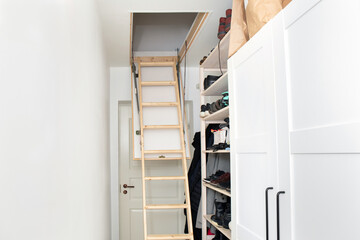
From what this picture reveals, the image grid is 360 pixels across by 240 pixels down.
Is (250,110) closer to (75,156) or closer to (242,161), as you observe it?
(242,161)

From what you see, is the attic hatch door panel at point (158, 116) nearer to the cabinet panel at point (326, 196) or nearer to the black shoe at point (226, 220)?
the black shoe at point (226, 220)

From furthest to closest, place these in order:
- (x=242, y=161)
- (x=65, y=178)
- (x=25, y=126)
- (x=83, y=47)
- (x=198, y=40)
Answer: (x=198, y=40) → (x=83, y=47) → (x=242, y=161) → (x=65, y=178) → (x=25, y=126)

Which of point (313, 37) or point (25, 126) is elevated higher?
point (313, 37)

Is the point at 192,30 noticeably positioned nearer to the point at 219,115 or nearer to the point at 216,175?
the point at 219,115

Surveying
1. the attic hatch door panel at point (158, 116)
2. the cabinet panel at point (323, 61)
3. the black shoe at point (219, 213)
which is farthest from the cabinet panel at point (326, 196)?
the attic hatch door panel at point (158, 116)

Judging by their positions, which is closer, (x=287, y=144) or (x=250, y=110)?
(x=287, y=144)

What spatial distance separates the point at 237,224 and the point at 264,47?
3.17 ft

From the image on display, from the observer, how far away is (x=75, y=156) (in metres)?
1.59

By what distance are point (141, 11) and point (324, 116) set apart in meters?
2.07

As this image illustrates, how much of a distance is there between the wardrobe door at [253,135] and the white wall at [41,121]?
82 centimetres

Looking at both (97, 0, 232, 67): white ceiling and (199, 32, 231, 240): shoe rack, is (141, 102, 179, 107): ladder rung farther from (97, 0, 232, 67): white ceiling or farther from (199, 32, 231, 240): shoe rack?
(97, 0, 232, 67): white ceiling

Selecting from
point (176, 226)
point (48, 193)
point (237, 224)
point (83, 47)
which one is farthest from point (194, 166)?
point (48, 193)

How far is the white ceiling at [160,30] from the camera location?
145 inches


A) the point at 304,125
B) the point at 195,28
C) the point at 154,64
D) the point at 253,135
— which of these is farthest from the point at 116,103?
the point at 304,125
